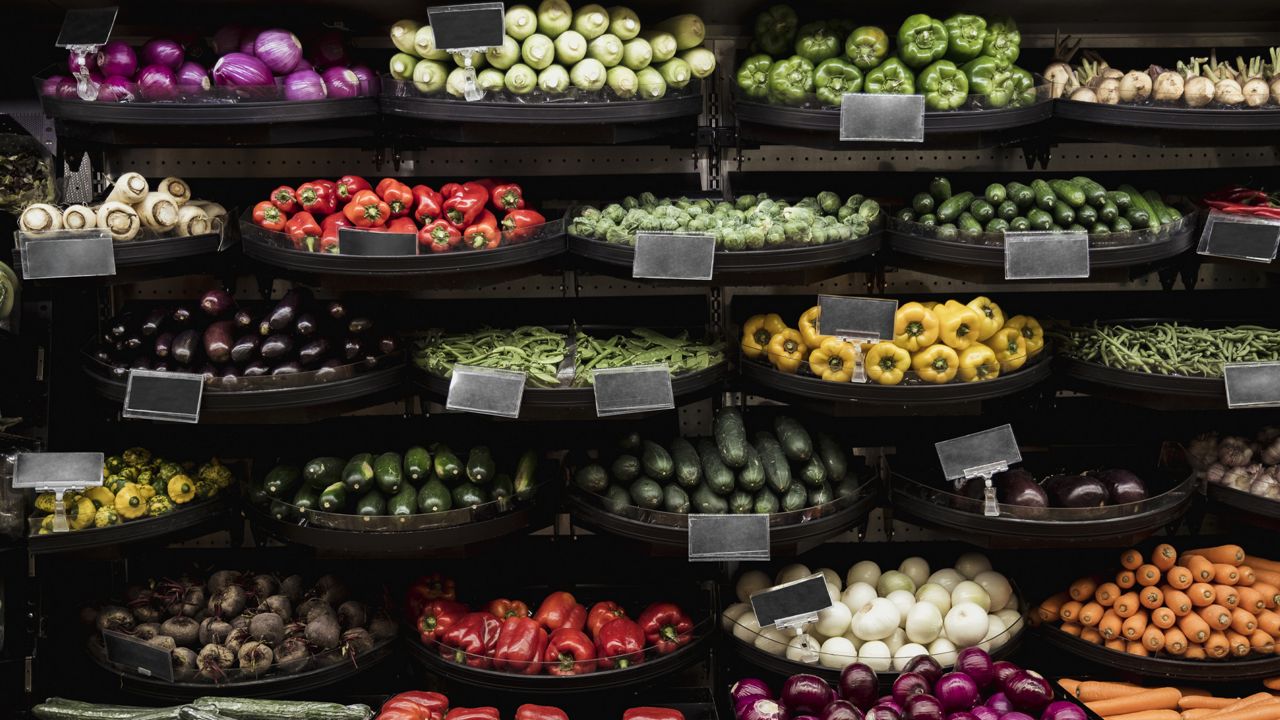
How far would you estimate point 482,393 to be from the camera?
2.89 m

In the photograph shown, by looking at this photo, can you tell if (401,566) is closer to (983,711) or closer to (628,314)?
(628,314)

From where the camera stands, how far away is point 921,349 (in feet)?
9.96

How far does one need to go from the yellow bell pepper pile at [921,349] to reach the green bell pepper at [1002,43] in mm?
749

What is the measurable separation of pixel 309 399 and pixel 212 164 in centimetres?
107

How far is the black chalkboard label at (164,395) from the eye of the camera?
9.55 feet

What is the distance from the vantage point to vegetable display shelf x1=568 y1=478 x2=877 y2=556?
9.87 ft

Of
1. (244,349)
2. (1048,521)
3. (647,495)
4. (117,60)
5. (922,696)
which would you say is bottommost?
(922,696)

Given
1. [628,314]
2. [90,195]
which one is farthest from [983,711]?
[90,195]

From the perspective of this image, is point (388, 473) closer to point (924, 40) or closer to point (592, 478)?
point (592, 478)

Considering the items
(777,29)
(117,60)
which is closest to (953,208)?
(777,29)

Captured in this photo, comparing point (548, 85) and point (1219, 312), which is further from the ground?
point (548, 85)

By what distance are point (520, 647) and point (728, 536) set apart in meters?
0.71

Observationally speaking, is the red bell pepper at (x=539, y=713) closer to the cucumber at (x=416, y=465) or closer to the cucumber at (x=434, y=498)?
the cucumber at (x=434, y=498)

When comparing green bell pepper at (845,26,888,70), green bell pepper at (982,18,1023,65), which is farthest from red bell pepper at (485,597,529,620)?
green bell pepper at (982,18,1023,65)
